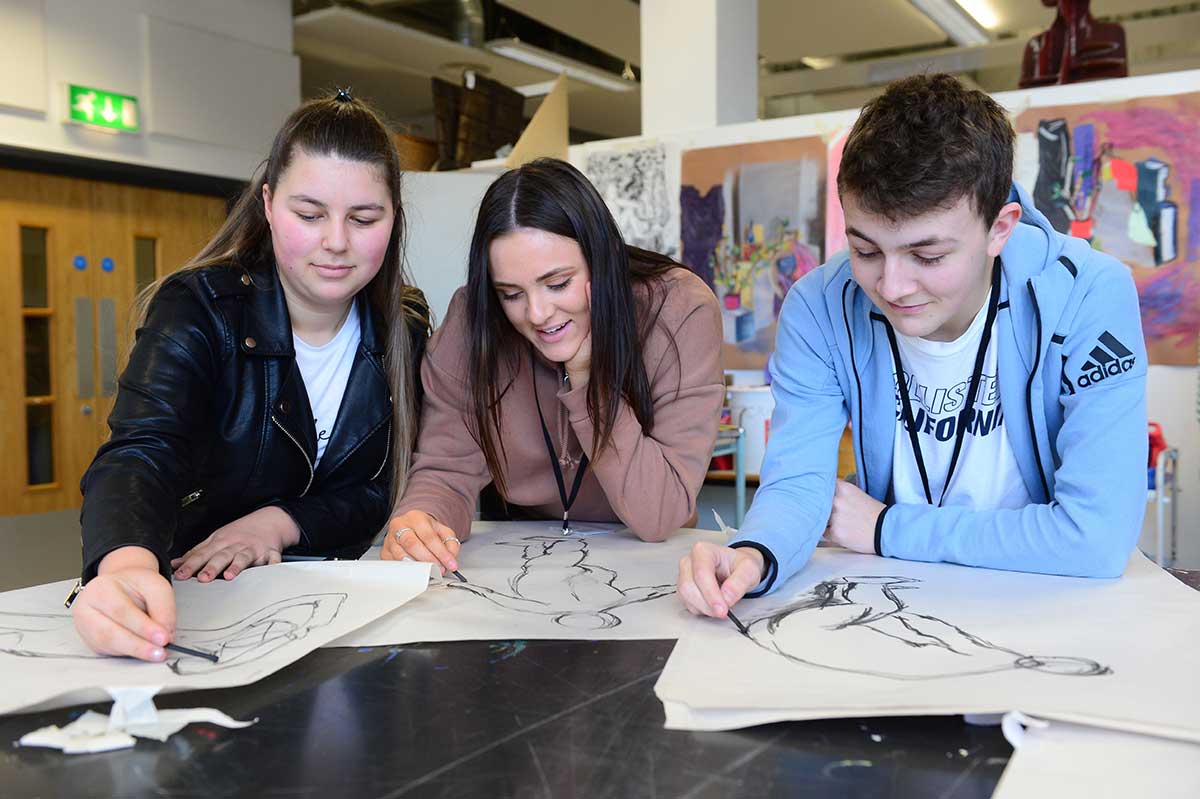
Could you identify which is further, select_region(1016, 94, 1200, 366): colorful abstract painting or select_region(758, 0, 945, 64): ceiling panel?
select_region(758, 0, 945, 64): ceiling panel

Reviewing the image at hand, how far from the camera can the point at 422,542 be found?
1015mm

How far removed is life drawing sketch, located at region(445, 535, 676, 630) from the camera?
0.84 meters

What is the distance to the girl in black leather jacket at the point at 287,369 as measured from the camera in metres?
1.05

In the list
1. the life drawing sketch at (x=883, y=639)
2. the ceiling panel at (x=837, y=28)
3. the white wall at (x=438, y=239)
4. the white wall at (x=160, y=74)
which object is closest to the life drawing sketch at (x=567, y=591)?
the life drawing sketch at (x=883, y=639)

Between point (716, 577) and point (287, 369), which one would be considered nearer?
point (716, 577)

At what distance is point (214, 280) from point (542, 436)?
0.46 m

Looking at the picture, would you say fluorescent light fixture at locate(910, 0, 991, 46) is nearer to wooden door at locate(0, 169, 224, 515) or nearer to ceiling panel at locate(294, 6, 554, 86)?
ceiling panel at locate(294, 6, 554, 86)

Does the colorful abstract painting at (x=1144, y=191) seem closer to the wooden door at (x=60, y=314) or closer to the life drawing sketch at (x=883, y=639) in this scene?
the life drawing sketch at (x=883, y=639)

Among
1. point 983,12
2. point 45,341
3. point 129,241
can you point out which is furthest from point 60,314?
point 983,12

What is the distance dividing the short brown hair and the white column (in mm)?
2812

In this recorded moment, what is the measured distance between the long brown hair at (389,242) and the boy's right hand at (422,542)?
0.20 metres

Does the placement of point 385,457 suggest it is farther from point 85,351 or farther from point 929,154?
point 85,351

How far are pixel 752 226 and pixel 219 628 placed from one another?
10.4 ft

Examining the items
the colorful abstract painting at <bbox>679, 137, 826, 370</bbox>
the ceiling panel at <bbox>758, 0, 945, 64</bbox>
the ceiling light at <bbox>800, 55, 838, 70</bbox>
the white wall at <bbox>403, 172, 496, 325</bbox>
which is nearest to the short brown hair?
the white wall at <bbox>403, 172, 496, 325</bbox>
